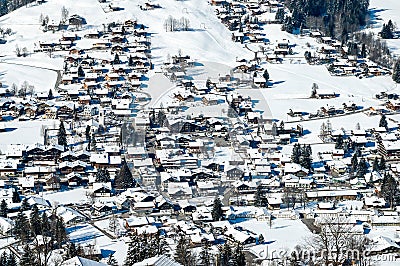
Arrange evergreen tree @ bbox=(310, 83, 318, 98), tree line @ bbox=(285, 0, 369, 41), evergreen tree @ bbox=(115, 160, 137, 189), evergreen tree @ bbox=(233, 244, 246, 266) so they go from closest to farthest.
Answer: evergreen tree @ bbox=(233, 244, 246, 266), evergreen tree @ bbox=(115, 160, 137, 189), evergreen tree @ bbox=(310, 83, 318, 98), tree line @ bbox=(285, 0, 369, 41)

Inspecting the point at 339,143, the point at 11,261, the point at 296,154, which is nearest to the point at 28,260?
the point at 11,261

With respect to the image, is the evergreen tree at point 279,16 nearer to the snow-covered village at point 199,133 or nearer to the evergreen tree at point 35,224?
the snow-covered village at point 199,133

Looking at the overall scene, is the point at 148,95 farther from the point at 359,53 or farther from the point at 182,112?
the point at 359,53

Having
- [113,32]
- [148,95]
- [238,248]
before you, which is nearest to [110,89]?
[148,95]

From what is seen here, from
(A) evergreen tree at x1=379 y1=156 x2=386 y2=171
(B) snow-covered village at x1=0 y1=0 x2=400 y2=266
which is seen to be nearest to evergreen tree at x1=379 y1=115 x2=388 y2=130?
(B) snow-covered village at x1=0 y1=0 x2=400 y2=266

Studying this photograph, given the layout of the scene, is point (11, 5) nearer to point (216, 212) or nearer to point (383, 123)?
point (383, 123)

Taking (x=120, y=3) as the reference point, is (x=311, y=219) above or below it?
below

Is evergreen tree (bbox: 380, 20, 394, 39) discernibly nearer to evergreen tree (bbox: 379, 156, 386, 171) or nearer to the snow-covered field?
the snow-covered field
